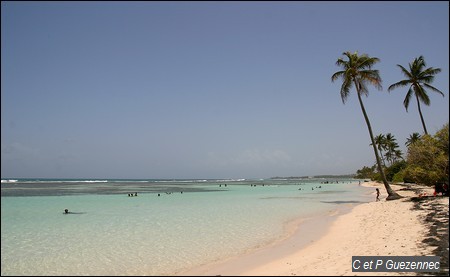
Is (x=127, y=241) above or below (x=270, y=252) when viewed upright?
above

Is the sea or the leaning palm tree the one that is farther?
the leaning palm tree

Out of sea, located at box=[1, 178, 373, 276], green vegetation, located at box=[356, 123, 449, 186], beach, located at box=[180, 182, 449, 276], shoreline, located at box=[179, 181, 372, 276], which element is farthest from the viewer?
green vegetation, located at box=[356, 123, 449, 186]

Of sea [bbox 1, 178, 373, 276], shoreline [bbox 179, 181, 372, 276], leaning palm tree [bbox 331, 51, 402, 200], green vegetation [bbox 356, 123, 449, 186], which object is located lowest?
shoreline [bbox 179, 181, 372, 276]

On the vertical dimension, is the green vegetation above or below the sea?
above

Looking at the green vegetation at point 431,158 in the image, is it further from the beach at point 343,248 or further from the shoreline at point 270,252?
the shoreline at point 270,252

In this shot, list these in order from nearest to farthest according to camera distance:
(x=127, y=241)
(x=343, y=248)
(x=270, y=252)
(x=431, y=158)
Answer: (x=343, y=248), (x=270, y=252), (x=127, y=241), (x=431, y=158)

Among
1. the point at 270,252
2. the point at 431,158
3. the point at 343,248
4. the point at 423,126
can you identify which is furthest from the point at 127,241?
the point at 423,126

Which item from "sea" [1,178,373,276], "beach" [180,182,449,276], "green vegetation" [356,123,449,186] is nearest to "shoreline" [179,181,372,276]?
"beach" [180,182,449,276]

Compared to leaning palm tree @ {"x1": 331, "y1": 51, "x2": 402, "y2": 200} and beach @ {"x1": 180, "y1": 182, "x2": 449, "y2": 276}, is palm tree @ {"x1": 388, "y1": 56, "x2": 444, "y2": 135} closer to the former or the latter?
leaning palm tree @ {"x1": 331, "y1": 51, "x2": 402, "y2": 200}

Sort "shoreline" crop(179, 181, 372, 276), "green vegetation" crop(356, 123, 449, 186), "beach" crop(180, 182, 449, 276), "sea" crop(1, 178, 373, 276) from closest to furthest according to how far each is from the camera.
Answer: "beach" crop(180, 182, 449, 276) < "shoreline" crop(179, 181, 372, 276) < "sea" crop(1, 178, 373, 276) < "green vegetation" crop(356, 123, 449, 186)

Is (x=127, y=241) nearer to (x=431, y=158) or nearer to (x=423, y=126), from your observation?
(x=431, y=158)

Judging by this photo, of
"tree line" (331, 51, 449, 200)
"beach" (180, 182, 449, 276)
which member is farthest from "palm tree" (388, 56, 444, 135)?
"beach" (180, 182, 449, 276)

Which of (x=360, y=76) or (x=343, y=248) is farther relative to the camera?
(x=360, y=76)

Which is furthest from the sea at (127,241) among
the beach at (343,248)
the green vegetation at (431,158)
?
the green vegetation at (431,158)
